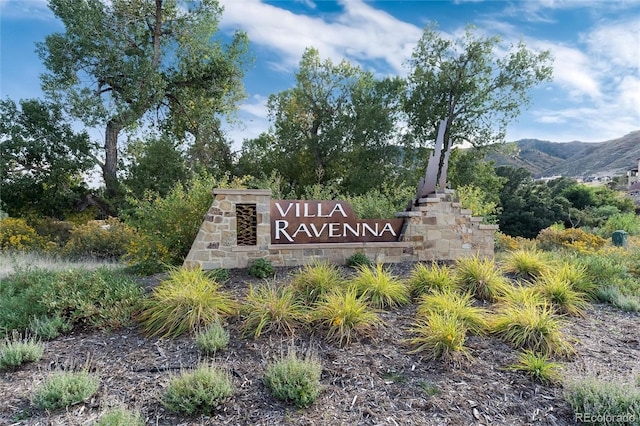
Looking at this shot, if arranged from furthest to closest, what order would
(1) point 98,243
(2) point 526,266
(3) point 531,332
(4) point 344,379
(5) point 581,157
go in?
(5) point 581,157 < (1) point 98,243 < (2) point 526,266 < (3) point 531,332 < (4) point 344,379

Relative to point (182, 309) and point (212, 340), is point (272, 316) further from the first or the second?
point (182, 309)

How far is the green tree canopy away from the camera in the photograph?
524 inches

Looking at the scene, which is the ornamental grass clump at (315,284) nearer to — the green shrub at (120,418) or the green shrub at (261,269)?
the green shrub at (261,269)

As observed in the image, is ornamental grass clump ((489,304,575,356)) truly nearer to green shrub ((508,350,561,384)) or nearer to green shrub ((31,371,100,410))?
green shrub ((508,350,561,384))

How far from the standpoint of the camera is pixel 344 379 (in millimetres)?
3309

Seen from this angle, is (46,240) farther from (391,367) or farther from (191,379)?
(391,367)

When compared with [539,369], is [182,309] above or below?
above

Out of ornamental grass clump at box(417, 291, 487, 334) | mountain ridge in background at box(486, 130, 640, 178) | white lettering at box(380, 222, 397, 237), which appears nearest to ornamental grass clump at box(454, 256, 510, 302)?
ornamental grass clump at box(417, 291, 487, 334)

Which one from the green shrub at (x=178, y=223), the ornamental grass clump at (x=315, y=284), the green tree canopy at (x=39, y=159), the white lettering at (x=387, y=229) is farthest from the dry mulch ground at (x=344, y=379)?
the green tree canopy at (x=39, y=159)

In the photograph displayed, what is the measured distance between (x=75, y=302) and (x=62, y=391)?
1717 mm

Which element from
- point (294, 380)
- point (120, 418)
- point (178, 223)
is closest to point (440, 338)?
point (294, 380)

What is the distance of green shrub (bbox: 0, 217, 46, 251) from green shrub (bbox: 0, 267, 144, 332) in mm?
6917

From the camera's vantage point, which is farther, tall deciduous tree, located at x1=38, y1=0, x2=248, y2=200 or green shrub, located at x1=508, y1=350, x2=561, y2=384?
tall deciduous tree, located at x1=38, y1=0, x2=248, y2=200

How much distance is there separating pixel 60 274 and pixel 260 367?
3419 mm
